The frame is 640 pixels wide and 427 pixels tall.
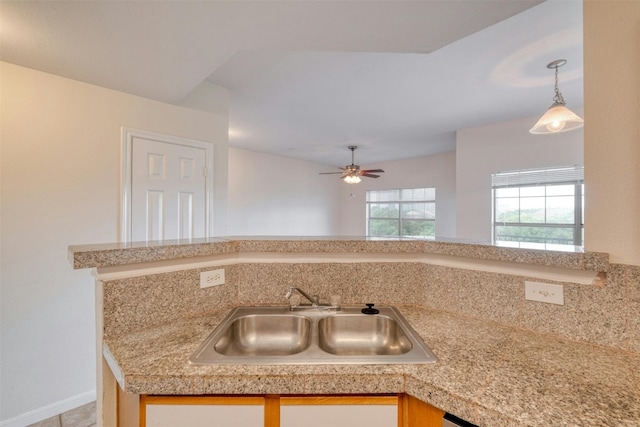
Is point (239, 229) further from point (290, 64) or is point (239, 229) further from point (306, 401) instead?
point (306, 401)

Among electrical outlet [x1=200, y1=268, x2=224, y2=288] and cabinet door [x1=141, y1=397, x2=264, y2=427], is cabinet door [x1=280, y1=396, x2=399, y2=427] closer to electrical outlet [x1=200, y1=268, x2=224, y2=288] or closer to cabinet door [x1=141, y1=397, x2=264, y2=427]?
cabinet door [x1=141, y1=397, x2=264, y2=427]

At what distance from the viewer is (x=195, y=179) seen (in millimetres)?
2541

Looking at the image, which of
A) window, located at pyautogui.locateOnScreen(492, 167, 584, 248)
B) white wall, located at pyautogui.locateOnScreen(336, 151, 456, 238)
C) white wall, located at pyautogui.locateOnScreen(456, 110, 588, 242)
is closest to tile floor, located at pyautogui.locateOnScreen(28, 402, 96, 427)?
white wall, located at pyautogui.locateOnScreen(456, 110, 588, 242)

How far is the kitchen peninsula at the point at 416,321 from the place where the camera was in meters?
0.66

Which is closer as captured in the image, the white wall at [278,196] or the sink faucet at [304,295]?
the sink faucet at [304,295]

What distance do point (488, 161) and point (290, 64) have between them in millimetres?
3239

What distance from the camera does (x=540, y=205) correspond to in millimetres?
3668

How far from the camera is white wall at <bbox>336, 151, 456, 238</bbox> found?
18.1 ft

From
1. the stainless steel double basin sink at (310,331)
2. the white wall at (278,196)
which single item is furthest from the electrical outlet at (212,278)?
the white wall at (278,196)

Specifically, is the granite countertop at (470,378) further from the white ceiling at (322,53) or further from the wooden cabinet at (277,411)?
the white ceiling at (322,53)

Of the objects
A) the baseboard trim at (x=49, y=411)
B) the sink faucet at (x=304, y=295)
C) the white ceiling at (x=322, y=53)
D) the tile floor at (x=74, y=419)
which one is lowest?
the tile floor at (x=74, y=419)

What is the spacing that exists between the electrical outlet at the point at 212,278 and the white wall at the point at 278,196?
12.8 ft

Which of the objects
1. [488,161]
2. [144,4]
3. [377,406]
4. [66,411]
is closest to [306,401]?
[377,406]

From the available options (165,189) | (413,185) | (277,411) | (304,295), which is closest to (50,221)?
(165,189)
